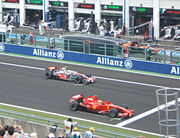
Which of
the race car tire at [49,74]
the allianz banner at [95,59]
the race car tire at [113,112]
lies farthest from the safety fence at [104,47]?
the race car tire at [113,112]

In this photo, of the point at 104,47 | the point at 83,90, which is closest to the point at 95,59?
the point at 104,47

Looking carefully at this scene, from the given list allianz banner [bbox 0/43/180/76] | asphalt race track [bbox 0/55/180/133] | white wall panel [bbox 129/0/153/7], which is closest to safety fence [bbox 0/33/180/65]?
allianz banner [bbox 0/43/180/76]

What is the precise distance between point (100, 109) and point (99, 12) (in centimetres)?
2974

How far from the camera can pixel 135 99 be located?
2998cm

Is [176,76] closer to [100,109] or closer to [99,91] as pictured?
[99,91]

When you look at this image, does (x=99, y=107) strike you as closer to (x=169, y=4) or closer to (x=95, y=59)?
(x=95, y=59)

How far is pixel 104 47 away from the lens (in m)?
39.0

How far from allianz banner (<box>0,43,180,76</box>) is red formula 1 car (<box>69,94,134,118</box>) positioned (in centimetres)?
985

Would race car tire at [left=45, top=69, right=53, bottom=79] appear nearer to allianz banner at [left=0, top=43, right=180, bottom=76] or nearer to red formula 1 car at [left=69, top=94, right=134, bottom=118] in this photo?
allianz banner at [left=0, top=43, right=180, bottom=76]

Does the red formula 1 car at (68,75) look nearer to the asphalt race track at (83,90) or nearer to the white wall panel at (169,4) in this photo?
the asphalt race track at (83,90)

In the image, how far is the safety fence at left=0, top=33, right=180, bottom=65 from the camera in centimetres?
3622

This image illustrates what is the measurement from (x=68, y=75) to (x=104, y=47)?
613 centimetres

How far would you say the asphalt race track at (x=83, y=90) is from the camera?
91.3 feet

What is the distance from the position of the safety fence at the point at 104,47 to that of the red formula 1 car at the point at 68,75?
5330 mm
